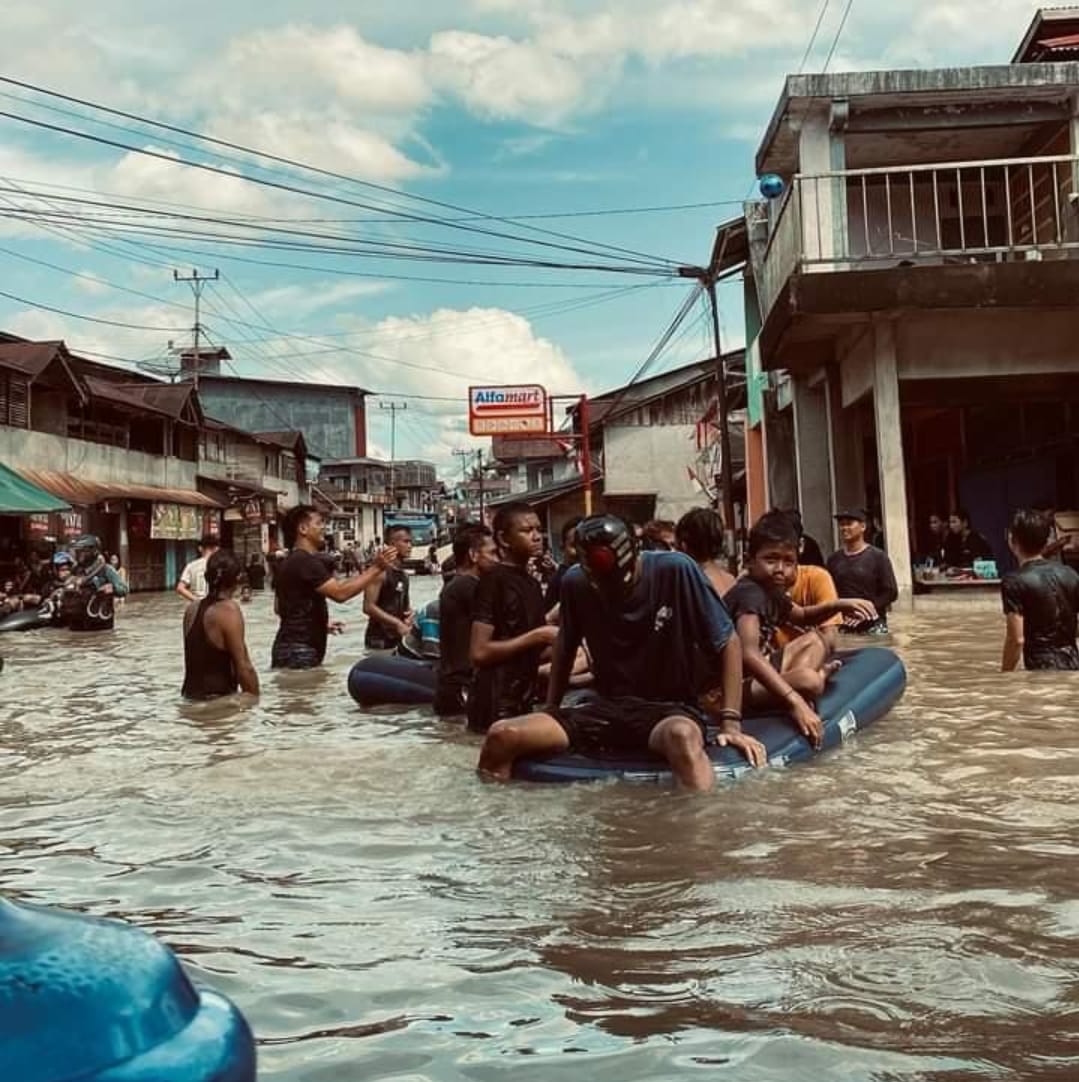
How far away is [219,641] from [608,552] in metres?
4.19

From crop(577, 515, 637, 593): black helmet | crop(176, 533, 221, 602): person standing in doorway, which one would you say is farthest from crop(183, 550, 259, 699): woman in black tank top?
crop(176, 533, 221, 602): person standing in doorway

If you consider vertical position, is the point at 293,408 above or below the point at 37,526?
above

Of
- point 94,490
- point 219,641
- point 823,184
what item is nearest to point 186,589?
point 219,641

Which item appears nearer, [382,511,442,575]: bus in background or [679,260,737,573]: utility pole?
[679,260,737,573]: utility pole

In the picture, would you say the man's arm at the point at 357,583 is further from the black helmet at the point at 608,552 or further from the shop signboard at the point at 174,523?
the shop signboard at the point at 174,523

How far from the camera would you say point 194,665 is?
29.1ft

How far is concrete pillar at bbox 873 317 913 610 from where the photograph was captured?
48.7 ft

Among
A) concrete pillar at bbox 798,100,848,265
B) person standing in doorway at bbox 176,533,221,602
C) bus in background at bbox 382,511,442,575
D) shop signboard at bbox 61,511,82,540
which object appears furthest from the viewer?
bus in background at bbox 382,511,442,575

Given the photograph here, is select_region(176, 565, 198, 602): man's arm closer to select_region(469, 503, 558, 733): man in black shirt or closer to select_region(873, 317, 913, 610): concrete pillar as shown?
select_region(469, 503, 558, 733): man in black shirt

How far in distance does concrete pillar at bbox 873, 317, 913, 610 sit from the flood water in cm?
786

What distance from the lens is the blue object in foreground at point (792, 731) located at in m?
5.48

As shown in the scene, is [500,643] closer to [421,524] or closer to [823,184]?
[823,184]

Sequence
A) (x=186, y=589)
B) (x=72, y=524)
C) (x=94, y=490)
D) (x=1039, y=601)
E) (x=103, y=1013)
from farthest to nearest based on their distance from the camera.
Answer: (x=94, y=490) → (x=72, y=524) → (x=186, y=589) → (x=1039, y=601) → (x=103, y=1013)

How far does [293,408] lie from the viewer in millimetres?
68812
